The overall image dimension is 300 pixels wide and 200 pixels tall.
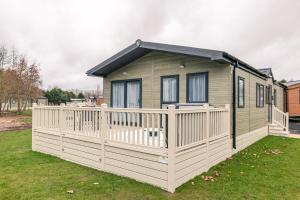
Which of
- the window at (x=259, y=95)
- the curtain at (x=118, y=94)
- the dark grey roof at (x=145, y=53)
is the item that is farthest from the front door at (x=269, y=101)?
the curtain at (x=118, y=94)

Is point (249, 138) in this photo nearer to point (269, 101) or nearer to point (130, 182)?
point (269, 101)

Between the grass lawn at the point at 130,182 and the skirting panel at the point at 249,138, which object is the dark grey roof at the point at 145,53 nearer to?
the skirting panel at the point at 249,138

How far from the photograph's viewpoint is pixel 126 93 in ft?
29.8

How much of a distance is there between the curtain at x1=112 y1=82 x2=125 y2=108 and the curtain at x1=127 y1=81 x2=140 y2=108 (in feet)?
1.10

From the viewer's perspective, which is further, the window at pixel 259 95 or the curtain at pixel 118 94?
the window at pixel 259 95

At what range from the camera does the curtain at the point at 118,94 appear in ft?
30.1

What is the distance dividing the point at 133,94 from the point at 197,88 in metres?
2.86

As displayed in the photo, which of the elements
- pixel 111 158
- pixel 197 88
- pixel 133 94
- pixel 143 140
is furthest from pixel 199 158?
pixel 133 94

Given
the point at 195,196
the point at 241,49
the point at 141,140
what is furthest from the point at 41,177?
the point at 241,49

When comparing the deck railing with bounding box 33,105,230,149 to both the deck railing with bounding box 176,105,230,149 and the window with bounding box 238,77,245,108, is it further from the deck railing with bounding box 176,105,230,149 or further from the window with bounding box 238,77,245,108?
the window with bounding box 238,77,245,108

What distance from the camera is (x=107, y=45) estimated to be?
679 inches

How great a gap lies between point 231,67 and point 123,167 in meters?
4.48

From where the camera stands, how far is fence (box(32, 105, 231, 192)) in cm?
387

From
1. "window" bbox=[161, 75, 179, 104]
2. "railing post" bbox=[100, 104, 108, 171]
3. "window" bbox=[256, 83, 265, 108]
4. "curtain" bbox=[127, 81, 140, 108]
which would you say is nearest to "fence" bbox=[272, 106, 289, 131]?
"window" bbox=[256, 83, 265, 108]
